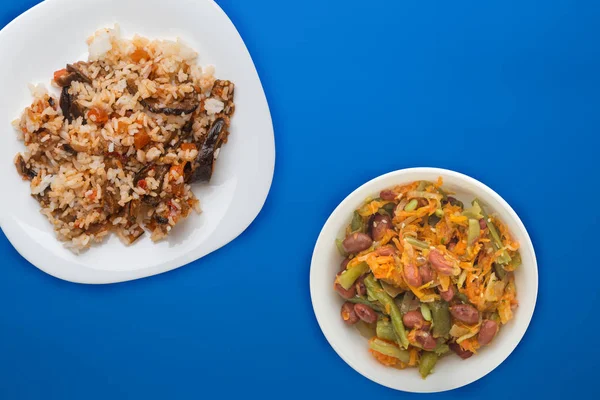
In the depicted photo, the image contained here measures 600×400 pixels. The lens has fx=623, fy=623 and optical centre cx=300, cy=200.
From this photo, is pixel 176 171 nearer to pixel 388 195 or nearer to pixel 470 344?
pixel 388 195

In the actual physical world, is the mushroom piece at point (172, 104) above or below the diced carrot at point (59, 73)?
below

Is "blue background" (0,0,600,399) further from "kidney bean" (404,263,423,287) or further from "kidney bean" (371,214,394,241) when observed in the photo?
"kidney bean" (404,263,423,287)

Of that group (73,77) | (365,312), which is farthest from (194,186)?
(365,312)

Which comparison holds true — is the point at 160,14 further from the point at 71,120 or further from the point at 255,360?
the point at 255,360

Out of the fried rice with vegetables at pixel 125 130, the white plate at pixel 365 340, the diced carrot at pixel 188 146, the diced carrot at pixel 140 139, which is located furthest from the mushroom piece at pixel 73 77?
the white plate at pixel 365 340

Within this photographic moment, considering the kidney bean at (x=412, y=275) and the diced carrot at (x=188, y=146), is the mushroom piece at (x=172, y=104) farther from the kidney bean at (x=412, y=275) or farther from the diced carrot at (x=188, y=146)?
the kidney bean at (x=412, y=275)

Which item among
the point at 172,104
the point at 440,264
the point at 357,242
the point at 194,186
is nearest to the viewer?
the point at 440,264

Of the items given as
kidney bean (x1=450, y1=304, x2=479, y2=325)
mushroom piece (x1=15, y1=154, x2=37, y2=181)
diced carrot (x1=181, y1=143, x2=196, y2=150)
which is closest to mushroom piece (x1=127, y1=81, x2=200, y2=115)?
diced carrot (x1=181, y1=143, x2=196, y2=150)
